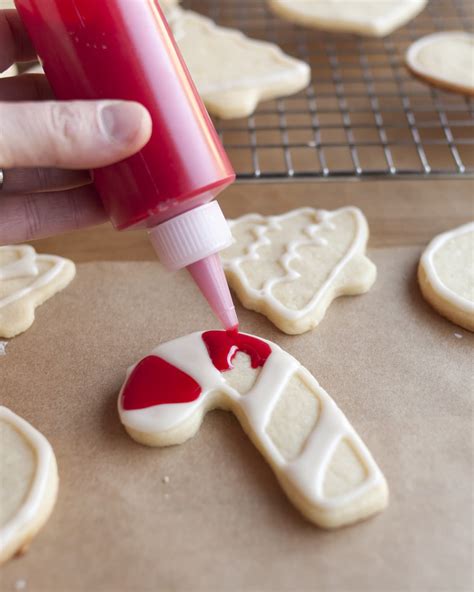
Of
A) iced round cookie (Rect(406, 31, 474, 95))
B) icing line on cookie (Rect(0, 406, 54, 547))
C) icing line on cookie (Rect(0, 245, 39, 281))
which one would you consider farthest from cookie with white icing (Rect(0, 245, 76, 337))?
iced round cookie (Rect(406, 31, 474, 95))

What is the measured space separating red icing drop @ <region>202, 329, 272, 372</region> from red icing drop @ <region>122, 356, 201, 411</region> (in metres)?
0.06

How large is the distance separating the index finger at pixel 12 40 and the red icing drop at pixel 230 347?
0.58 metres

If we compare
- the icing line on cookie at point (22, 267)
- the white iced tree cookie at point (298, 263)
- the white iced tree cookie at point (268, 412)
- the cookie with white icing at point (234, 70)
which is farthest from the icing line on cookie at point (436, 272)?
the icing line on cookie at point (22, 267)

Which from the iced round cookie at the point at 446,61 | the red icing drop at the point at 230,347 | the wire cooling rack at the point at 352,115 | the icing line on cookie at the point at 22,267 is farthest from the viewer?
the iced round cookie at the point at 446,61

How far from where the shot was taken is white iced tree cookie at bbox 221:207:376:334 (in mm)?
1183

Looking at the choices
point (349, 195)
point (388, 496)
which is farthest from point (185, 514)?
point (349, 195)

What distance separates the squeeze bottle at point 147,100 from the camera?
85 centimetres

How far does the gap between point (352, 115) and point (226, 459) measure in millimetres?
1090

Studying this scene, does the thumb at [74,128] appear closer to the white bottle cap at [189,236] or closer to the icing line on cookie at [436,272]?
the white bottle cap at [189,236]

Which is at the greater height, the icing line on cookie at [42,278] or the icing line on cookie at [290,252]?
the icing line on cookie at [42,278]

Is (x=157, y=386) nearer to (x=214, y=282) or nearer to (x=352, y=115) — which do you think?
(x=214, y=282)

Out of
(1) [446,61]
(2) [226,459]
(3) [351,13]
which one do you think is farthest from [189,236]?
(3) [351,13]

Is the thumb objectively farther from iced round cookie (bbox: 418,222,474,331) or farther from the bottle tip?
iced round cookie (bbox: 418,222,474,331)

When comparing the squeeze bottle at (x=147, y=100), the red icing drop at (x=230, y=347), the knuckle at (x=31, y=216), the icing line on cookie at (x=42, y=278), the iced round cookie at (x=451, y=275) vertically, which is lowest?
the iced round cookie at (x=451, y=275)
